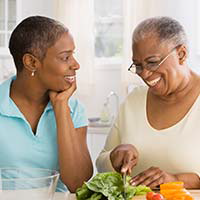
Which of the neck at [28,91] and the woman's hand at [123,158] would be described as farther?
the neck at [28,91]

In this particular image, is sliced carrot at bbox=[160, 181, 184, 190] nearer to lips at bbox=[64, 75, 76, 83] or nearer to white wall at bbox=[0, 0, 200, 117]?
lips at bbox=[64, 75, 76, 83]

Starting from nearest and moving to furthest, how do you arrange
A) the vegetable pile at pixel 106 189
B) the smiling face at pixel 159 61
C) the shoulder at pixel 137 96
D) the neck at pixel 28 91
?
the vegetable pile at pixel 106 189
the smiling face at pixel 159 61
the neck at pixel 28 91
the shoulder at pixel 137 96

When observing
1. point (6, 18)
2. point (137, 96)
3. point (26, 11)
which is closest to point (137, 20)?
point (26, 11)

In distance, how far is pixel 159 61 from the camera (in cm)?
195

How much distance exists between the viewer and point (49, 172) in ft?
5.05

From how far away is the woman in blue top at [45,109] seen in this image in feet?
6.56

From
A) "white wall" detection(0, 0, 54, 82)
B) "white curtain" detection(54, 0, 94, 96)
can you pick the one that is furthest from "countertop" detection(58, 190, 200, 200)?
"white wall" detection(0, 0, 54, 82)

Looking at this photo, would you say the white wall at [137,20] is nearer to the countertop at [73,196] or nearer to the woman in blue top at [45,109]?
the woman in blue top at [45,109]

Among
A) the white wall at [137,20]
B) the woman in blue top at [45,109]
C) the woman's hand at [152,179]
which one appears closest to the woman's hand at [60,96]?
the woman in blue top at [45,109]

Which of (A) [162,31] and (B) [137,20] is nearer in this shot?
(A) [162,31]

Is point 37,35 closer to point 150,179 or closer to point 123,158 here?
point 123,158

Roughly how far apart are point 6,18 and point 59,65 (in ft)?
8.99

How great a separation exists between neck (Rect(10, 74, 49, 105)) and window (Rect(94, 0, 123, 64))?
2424mm

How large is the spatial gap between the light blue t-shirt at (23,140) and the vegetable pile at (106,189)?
1.60 feet
